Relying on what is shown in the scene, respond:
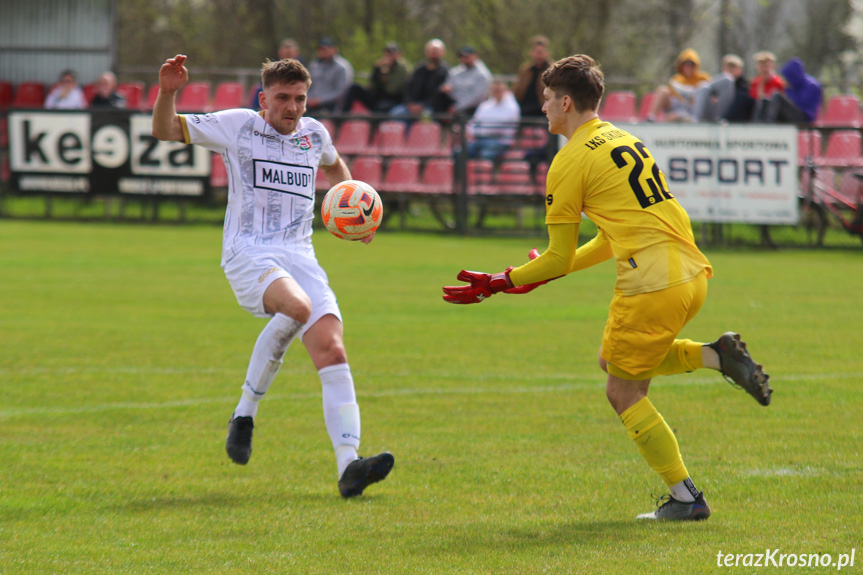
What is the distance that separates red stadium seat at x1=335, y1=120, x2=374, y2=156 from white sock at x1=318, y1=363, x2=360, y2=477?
12.8 meters

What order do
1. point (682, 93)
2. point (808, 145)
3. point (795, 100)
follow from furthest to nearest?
point (682, 93), point (795, 100), point (808, 145)

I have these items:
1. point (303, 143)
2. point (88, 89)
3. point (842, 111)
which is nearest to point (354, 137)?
point (842, 111)

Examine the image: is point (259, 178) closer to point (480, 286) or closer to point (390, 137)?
point (480, 286)

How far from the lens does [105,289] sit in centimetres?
1180

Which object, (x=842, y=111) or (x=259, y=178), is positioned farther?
(x=842, y=111)

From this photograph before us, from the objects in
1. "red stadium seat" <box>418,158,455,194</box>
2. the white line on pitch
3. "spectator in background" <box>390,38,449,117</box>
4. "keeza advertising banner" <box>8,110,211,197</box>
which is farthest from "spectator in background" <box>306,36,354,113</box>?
the white line on pitch

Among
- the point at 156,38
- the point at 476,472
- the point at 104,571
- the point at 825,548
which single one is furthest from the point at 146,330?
the point at 156,38

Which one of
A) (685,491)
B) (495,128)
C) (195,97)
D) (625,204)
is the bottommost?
(685,491)

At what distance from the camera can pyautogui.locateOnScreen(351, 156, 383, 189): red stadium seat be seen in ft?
57.8

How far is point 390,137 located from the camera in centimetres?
1766

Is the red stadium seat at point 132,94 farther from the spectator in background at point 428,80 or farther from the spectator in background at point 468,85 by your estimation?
the spectator in background at point 468,85

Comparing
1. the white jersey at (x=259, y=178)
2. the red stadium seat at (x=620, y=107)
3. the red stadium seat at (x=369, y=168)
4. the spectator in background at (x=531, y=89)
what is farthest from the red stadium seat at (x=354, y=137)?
the white jersey at (x=259, y=178)

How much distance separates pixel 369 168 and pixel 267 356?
1256cm

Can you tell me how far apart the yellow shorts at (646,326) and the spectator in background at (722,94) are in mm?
12481
